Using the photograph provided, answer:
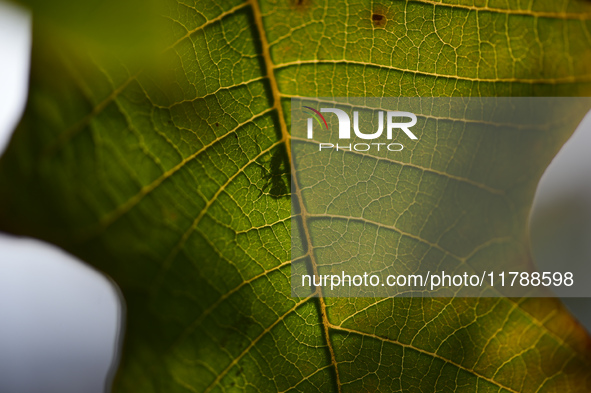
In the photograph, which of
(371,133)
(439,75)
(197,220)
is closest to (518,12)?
(439,75)

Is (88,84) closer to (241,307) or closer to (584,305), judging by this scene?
(241,307)

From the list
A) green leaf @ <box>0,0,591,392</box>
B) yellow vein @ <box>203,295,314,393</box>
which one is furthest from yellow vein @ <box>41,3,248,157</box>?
yellow vein @ <box>203,295,314,393</box>

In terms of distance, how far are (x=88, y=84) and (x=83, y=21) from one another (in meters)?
0.08

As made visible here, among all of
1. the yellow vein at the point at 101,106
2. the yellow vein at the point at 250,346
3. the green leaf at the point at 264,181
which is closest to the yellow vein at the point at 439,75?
the green leaf at the point at 264,181

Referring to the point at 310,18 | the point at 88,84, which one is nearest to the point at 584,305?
the point at 310,18

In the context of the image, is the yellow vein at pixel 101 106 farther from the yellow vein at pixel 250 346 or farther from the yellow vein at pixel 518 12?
the yellow vein at pixel 250 346

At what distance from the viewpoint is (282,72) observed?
0.57 m

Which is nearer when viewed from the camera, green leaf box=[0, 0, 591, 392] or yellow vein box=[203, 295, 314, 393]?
green leaf box=[0, 0, 591, 392]

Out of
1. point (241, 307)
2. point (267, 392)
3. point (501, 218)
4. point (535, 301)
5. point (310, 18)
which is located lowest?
point (267, 392)

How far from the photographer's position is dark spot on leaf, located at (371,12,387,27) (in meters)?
0.57

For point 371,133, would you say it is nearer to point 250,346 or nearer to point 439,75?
point 439,75

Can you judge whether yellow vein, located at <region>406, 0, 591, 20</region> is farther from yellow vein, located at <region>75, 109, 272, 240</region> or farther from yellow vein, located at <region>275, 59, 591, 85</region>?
yellow vein, located at <region>75, 109, 272, 240</region>

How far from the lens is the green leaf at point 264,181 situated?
51cm

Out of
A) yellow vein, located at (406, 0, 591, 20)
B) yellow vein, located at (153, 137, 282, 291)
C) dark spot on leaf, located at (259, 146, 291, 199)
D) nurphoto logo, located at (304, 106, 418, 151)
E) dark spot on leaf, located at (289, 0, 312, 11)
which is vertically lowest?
yellow vein, located at (153, 137, 282, 291)
